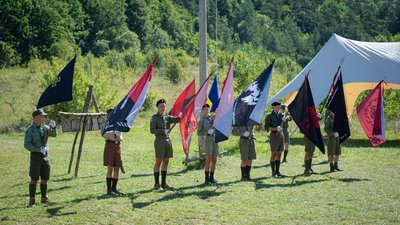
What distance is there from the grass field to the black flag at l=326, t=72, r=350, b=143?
115 centimetres

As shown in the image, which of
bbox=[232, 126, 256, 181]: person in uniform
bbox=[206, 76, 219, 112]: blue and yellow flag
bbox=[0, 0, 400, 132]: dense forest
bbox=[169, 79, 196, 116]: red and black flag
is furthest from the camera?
bbox=[0, 0, 400, 132]: dense forest

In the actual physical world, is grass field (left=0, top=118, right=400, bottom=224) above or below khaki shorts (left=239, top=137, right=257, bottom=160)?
below

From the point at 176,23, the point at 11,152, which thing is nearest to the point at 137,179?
the point at 11,152

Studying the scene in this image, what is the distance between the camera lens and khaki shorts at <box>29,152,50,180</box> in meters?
11.2

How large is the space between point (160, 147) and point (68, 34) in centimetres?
5774

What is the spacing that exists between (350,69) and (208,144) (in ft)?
35.4

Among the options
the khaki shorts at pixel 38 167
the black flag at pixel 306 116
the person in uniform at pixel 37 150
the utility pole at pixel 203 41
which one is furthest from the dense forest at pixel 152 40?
the khaki shorts at pixel 38 167

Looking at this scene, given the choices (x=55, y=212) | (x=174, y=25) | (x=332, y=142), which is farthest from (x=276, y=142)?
(x=174, y=25)

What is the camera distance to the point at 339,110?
48.0 ft

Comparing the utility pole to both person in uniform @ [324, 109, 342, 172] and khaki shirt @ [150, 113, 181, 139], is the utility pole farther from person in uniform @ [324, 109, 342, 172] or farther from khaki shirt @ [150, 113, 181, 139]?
khaki shirt @ [150, 113, 181, 139]

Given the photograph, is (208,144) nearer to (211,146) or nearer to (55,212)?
(211,146)

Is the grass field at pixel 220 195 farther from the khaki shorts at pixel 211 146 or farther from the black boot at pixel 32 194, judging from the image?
the khaki shorts at pixel 211 146

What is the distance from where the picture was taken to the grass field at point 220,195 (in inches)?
394

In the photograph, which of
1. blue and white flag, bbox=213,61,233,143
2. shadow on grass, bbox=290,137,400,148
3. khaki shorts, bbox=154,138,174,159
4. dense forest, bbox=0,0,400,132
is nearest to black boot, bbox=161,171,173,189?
khaki shorts, bbox=154,138,174,159
